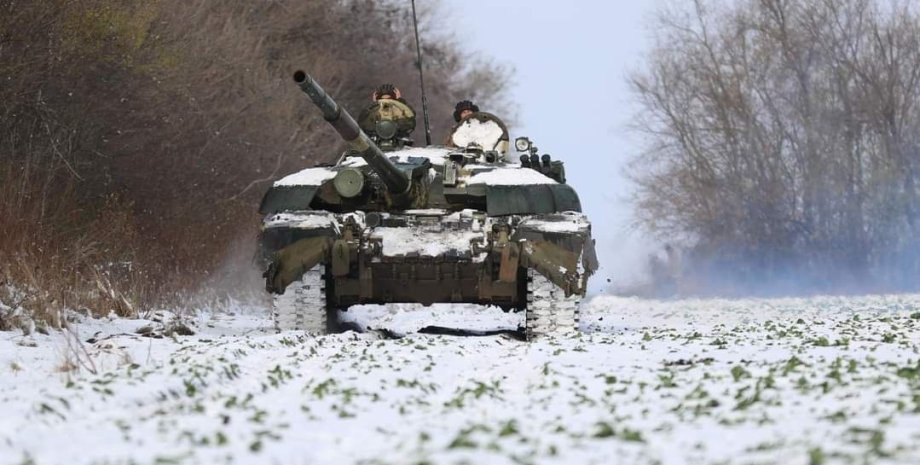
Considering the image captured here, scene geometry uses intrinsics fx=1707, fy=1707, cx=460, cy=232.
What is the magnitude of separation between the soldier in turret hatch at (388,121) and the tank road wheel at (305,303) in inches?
108

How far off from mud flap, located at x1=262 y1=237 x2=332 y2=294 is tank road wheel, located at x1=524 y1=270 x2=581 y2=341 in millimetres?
1980

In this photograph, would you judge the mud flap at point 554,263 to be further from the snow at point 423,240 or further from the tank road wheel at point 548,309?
the snow at point 423,240

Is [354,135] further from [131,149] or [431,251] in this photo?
[131,149]

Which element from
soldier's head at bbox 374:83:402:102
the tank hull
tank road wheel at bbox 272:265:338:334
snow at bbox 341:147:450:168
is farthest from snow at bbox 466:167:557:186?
soldier's head at bbox 374:83:402:102

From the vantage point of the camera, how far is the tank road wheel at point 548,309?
15891 mm

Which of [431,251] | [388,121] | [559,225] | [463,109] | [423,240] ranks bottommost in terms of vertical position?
[431,251]

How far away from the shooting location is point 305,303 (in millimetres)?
16172

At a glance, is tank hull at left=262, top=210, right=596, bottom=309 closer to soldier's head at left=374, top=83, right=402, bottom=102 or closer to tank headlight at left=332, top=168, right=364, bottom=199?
tank headlight at left=332, top=168, right=364, bottom=199

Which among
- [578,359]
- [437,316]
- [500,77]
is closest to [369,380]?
[578,359]

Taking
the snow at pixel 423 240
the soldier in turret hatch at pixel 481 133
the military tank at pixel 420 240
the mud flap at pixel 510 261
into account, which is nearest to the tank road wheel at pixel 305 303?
the military tank at pixel 420 240

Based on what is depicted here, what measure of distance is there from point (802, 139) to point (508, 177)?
29.2 metres

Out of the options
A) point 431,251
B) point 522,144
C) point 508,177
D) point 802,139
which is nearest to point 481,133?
point 522,144

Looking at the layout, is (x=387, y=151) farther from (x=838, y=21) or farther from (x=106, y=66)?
(x=838, y=21)

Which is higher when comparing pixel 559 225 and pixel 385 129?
pixel 385 129
